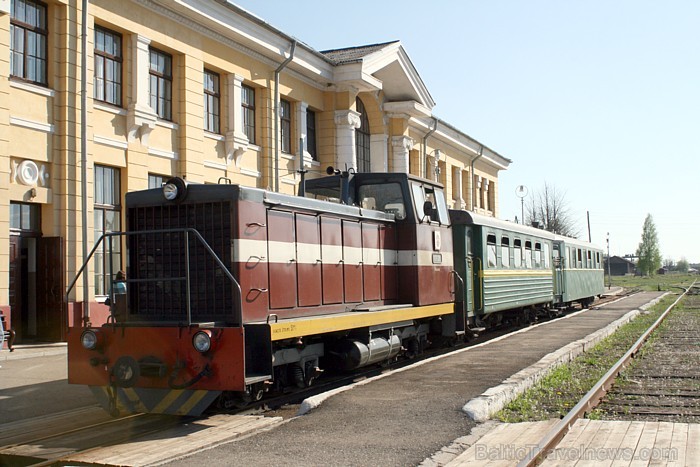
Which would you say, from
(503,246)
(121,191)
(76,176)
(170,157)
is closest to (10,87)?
(76,176)

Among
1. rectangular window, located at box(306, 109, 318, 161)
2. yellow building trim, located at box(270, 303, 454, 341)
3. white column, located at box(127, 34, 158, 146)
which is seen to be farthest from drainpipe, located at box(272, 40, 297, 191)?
yellow building trim, located at box(270, 303, 454, 341)

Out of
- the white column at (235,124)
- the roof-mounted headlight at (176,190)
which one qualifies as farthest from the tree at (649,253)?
the roof-mounted headlight at (176,190)

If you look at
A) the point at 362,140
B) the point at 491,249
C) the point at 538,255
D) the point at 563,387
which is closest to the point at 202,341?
the point at 563,387

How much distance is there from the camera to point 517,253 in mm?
17859

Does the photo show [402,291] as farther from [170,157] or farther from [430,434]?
[170,157]

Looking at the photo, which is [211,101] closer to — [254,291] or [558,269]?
[558,269]

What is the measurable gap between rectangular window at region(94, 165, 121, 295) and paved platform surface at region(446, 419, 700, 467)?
10.9 m

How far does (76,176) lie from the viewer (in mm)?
15070

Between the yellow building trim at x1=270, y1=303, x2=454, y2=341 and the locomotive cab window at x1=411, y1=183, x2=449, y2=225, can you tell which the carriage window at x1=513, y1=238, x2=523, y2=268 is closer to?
the locomotive cab window at x1=411, y1=183, x2=449, y2=225

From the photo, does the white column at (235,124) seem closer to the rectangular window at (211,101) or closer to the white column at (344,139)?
the rectangular window at (211,101)

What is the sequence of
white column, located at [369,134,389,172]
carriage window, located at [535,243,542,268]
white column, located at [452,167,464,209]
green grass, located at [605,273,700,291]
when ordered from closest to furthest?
carriage window, located at [535,243,542,268] → white column, located at [369,134,389,172] → white column, located at [452,167,464,209] → green grass, located at [605,273,700,291]

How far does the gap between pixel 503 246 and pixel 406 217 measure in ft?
19.4

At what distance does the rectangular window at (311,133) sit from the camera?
24.5 meters

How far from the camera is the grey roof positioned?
2441cm
